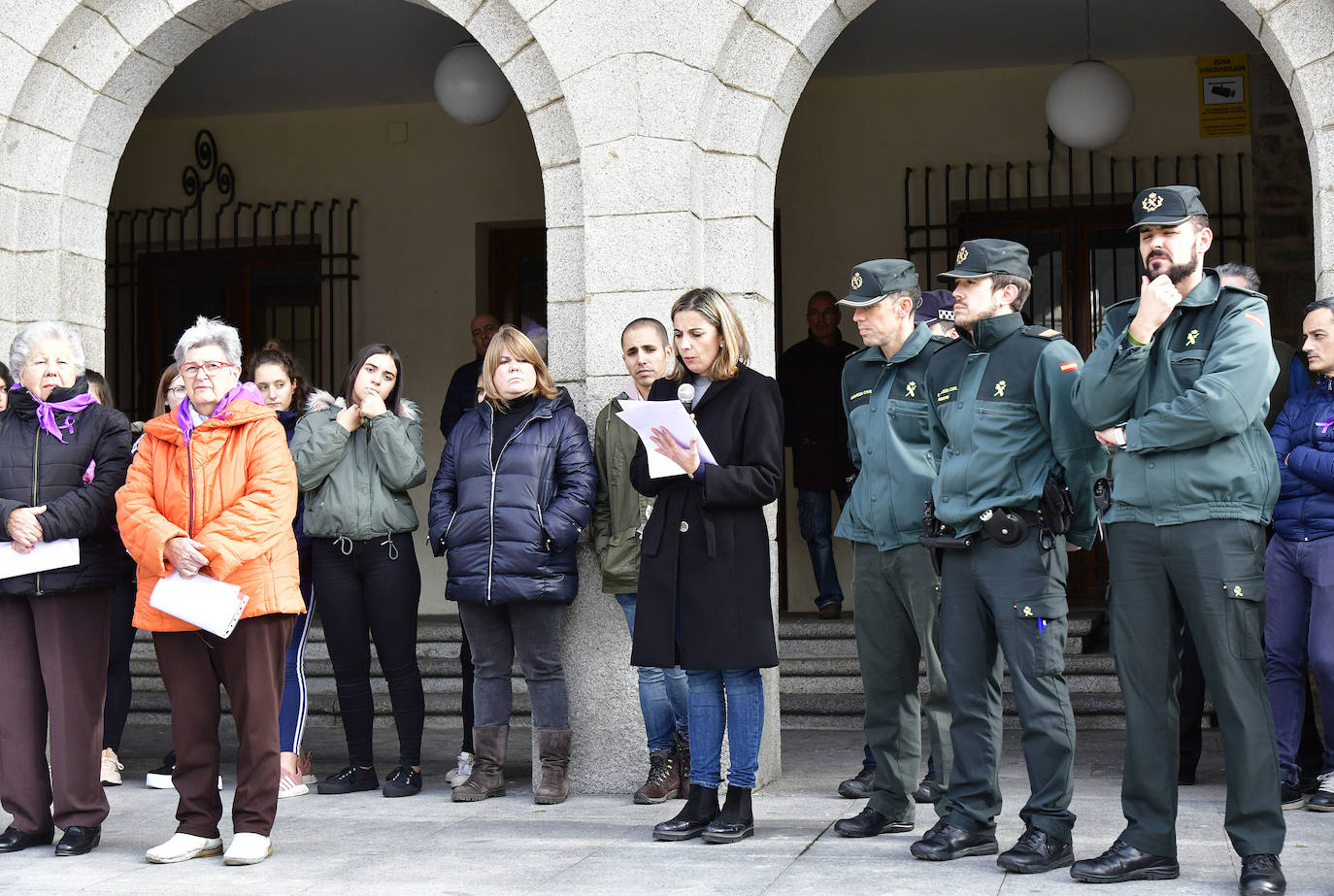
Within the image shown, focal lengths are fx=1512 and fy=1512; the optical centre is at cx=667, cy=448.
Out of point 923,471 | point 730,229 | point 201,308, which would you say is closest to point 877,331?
point 923,471

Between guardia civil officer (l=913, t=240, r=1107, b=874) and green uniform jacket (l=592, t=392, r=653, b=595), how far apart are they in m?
1.41

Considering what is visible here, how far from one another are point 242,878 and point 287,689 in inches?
59.5

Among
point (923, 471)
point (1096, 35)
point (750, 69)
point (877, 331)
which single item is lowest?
point (923, 471)

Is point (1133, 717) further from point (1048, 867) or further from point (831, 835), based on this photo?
point (831, 835)

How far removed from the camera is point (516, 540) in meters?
5.33

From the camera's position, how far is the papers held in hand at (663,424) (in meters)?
4.37

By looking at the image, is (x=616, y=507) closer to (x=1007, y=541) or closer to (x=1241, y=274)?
(x=1007, y=541)

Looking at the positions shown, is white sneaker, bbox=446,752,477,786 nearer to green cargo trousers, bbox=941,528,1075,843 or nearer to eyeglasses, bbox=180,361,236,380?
eyeglasses, bbox=180,361,236,380

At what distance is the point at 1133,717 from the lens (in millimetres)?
3943

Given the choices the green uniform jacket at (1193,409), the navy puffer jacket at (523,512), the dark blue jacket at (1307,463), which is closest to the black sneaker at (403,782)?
the navy puffer jacket at (523,512)


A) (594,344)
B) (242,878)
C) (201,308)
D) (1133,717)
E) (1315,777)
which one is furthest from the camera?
(201,308)

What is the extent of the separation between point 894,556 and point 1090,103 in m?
4.14

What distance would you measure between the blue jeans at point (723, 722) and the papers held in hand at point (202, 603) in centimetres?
137

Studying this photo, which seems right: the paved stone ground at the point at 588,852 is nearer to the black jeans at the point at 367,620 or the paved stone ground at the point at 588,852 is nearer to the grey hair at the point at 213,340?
the black jeans at the point at 367,620
